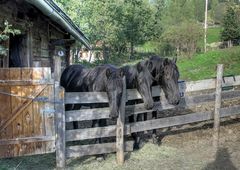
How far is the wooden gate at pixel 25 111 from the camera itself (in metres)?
5.53

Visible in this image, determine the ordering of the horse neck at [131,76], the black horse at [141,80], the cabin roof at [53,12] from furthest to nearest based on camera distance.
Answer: the cabin roof at [53,12] → the horse neck at [131,76] → the black horse at [141,80]

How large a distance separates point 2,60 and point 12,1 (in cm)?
147

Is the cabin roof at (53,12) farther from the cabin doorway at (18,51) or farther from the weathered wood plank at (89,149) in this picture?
the weathered wood plank at (89,149)

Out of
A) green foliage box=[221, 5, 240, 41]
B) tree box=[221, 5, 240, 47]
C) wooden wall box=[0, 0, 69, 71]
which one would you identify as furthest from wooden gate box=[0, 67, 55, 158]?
green foliage box=[221, 5, 240, 41]

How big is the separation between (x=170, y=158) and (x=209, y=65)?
1800 centimetres

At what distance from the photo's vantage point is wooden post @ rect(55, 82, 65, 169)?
5.80 metres

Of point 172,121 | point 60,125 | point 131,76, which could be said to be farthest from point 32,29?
point 172,121

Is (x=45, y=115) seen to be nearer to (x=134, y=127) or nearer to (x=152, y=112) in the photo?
(x=134, y=127)

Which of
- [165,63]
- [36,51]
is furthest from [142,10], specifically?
[165,63]

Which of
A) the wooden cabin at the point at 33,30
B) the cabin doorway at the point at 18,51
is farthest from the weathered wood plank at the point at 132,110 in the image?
the cabin doorway at the point at 18,51

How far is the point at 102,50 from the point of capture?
1468 inches

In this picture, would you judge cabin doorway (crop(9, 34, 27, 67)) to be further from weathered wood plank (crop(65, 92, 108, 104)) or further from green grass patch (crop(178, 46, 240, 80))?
green grass patch (crop(178, 46, 240, 80))

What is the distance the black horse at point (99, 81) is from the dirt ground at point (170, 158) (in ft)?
3.66

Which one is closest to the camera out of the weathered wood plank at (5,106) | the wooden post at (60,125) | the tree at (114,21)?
the weathered wood plank at (5,106)
